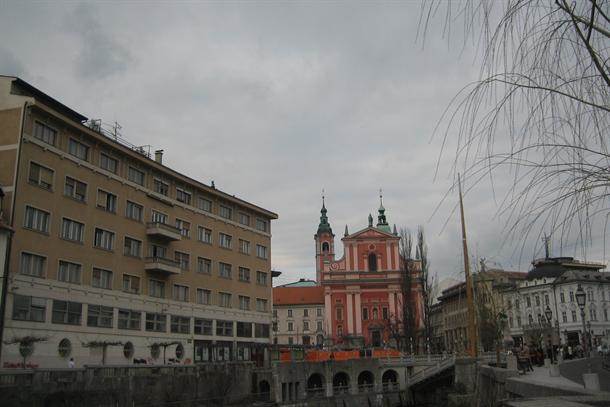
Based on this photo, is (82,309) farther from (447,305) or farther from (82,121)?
(447,305)

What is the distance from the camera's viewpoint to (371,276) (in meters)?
96.5

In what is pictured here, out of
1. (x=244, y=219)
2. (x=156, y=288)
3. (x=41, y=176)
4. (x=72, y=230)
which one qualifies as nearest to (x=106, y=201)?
(x=72, y=230)

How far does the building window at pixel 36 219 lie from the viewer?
106ft

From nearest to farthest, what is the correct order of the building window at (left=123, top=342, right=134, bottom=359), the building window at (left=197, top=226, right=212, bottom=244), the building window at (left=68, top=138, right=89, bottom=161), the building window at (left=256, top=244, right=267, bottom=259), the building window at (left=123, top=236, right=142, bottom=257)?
the building window at (left=68, top=138, right=89, bottom=161) → the building window at (left=123, top=342, right=134, bottom=359) → the building window at (left=123, top=236, right=142, bottom=257) → the building window at (left=197, top=226, right=212, bottom=244) → the building window at (left=256, top=244, right=267, bottom=259)

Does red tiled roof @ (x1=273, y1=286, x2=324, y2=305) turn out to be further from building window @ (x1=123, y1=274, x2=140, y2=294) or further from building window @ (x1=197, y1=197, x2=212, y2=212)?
building window @ (x1=123, y1=274, x2=140, y2=294)

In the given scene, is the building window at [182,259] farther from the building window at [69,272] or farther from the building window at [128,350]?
the building window at [69,272]

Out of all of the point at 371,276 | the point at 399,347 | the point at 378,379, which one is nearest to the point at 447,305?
the point at 371,276

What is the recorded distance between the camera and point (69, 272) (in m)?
34.9

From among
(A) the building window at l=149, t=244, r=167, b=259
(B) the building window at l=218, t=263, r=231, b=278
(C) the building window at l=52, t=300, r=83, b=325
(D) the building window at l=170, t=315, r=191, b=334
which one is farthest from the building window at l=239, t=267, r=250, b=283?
(C) the building window at l=52, t=300, r=83, b=325

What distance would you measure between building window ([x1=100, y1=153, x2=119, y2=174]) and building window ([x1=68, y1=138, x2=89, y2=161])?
1.49 m

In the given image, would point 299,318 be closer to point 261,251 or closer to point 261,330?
point 261,330

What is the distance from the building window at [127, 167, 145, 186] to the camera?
1633 inches

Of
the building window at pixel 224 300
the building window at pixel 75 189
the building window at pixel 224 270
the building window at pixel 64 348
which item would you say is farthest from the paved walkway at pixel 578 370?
the building window at pixel 224 270

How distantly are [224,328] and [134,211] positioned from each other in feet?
45.7
